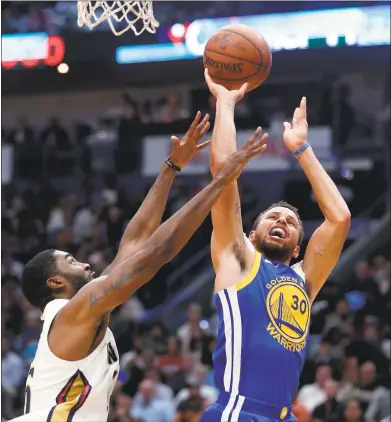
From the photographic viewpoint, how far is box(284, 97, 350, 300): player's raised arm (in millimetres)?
5016

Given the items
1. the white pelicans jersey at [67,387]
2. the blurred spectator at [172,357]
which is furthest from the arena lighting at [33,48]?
the white pelicans jersey at [67,387]

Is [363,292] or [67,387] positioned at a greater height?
[363,292]

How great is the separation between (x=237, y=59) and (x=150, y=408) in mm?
6307

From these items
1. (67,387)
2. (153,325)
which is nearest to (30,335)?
(153,325)

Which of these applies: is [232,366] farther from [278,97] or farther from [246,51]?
[278,97]

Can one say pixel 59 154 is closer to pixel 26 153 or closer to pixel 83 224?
pixel 26 153

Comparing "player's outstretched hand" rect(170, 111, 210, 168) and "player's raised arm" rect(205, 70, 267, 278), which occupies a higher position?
"player's outstretched hand" rect(170, 111, 210, 168)

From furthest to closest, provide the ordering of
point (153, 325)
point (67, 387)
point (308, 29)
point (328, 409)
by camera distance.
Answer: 1. point (308, 29)
2. point (153, 325)
3. point (328, 409)
4. point (67, 387)

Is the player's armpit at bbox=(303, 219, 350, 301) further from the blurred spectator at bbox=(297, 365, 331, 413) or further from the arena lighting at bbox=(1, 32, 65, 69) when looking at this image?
the arena lighting at bbox=(1, 32, 65, 69)

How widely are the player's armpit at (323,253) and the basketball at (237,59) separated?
803mm

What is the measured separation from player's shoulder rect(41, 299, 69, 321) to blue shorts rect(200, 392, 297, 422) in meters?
0.80

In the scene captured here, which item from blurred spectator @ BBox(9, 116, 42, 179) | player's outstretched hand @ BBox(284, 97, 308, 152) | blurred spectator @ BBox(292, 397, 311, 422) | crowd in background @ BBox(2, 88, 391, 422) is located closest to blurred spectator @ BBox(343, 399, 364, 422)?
crowd in background @ BBox(2, 88, 391, 422)

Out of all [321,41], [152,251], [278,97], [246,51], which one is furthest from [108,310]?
[278,97]

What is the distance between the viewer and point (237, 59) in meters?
5.02
